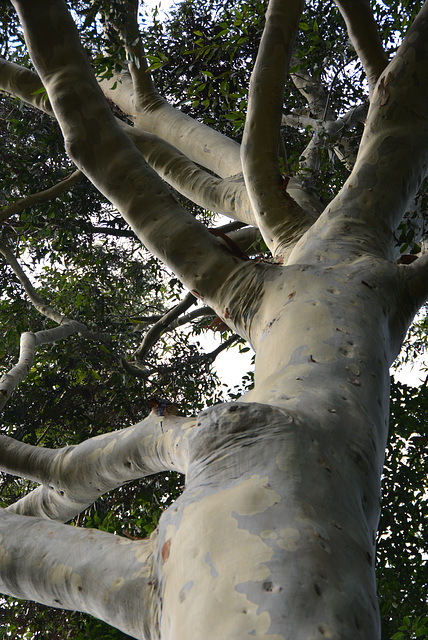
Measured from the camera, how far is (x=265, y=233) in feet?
8.93

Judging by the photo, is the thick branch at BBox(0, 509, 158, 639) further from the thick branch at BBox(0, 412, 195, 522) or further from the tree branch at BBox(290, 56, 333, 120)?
the tree branch at BBox(290, 56, 333, 120)

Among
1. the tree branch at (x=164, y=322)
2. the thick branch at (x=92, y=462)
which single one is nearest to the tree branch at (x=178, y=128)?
the tree branch at (x=164, y=322)

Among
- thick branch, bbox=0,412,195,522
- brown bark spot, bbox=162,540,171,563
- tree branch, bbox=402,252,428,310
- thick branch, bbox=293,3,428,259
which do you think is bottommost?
brown bark spot, bbox=162,540,171,563

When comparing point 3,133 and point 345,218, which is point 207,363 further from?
point 345,218

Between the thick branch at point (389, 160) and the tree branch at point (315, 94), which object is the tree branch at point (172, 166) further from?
the tree branch at point (315, 94)

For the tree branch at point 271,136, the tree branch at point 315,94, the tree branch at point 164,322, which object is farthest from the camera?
the tree branch at point 164,322

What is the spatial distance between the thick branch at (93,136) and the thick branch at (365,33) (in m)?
1.35

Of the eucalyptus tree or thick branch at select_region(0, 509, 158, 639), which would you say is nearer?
the eucalyptus tree

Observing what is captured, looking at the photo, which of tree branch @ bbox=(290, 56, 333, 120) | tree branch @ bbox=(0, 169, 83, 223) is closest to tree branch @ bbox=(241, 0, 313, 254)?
tree branch @ bbox=(0, 169, 83, 223)

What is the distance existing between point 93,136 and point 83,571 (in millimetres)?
1608

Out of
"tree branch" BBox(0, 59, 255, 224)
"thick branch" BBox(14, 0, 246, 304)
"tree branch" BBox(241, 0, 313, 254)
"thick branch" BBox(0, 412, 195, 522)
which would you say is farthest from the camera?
"tree branch" BBox(0, 59, 255, 224)

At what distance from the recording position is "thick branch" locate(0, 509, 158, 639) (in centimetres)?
123

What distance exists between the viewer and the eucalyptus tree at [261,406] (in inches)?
40.3

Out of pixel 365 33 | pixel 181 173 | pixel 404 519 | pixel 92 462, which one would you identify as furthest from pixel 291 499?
pixel 404 519
